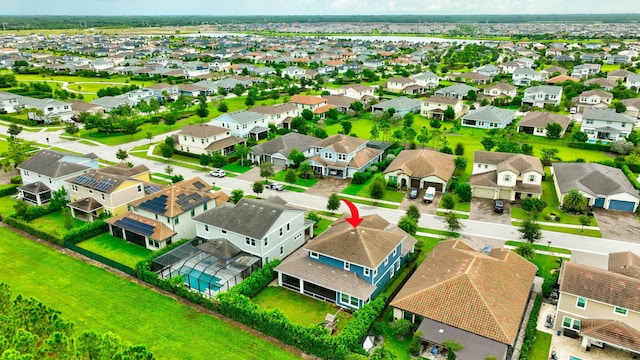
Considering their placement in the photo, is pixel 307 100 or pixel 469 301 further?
pixel 307 100

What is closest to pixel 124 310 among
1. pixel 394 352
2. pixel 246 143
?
pixel 394 352

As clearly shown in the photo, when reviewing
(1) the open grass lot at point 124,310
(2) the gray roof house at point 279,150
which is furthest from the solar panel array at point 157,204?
(2) the gray roof house at point 279,150

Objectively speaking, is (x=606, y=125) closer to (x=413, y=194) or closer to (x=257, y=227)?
(x=413, y=194)

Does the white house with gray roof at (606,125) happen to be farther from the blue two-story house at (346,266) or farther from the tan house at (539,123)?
the blue two-story house at (346,266)

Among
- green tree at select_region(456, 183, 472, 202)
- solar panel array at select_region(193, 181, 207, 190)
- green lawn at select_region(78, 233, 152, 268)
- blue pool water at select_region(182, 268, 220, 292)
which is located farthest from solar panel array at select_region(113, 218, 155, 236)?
green tree at select_region(456, 183, 472, 202)

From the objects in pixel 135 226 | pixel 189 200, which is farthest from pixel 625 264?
pixel 135 226

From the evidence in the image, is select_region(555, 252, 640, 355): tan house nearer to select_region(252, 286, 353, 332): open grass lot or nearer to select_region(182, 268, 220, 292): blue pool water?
select_region(252, 286, 353, 332): open grass lot
